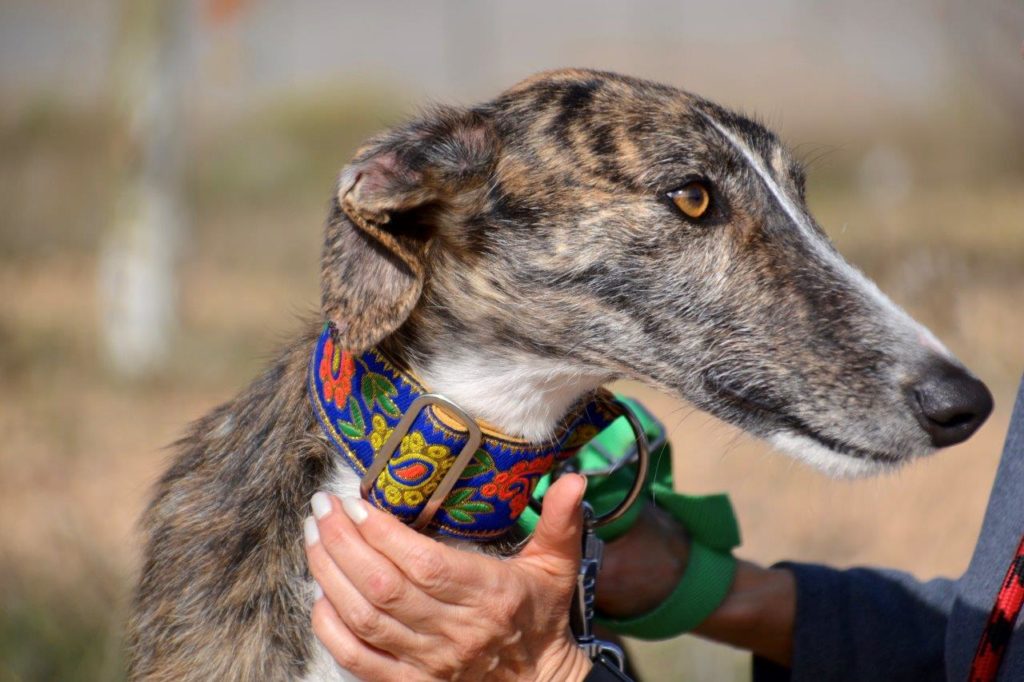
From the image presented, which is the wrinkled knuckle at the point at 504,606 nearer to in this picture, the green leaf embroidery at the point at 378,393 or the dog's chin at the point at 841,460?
the green leaf embroidery at the point at 378,393

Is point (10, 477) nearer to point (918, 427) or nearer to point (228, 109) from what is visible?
point (918, 427)

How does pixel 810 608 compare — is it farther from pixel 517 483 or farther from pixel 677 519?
pixel 517 483

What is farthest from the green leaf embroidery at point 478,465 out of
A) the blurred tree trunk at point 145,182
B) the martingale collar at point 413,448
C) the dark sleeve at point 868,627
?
the blurred tree trunk at point 145,182

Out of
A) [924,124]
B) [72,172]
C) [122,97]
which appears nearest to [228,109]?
[72,172]

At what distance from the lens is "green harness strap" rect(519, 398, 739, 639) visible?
307 centimetres

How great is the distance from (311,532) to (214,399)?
6762 millimetres

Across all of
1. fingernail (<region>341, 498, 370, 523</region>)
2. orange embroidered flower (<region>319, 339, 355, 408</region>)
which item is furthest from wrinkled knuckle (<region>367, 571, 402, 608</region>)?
orange embroidered flower (<region>319, 339, 355, 408</region>)

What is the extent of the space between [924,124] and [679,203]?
17.1 metres

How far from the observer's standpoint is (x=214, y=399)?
894 cm

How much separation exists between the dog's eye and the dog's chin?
0.53 meters

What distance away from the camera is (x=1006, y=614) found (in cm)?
256

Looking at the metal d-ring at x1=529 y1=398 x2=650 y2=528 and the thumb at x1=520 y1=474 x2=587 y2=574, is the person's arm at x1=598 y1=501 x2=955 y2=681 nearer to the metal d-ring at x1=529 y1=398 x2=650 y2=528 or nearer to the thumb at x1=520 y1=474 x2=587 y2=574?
the metal d-ring at x1=529 y1=398 x2=650 y2=528

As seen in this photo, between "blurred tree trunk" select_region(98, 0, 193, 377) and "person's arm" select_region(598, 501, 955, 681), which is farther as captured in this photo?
"blurred tree trunk" select_region(98, 0, 193, 377)

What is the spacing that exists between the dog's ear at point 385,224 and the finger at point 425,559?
0.37 metres
